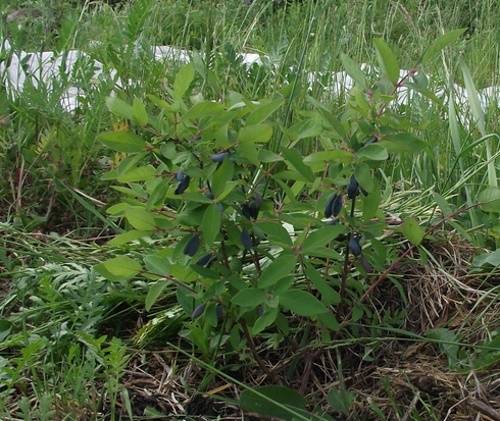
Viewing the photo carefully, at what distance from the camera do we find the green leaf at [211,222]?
1.41 m

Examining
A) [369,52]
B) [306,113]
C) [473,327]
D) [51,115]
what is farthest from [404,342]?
[369,52]

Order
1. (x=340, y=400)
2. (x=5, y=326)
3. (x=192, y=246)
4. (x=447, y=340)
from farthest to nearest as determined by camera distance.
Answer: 1. (x=5, y=326)
2. (x=447, y=340)
3. (x=340, y=400)
4. (x=192, y=246)

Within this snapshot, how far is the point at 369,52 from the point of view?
324cm

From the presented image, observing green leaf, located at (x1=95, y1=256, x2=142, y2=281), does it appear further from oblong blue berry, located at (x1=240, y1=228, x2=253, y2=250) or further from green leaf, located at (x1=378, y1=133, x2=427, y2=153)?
green leaf, located at (x1=378, y1=133, x2=427, y2=153)

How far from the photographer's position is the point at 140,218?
1.52 meters

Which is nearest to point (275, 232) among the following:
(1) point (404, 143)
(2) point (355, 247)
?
(2) point (355, 247)

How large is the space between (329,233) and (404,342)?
412 millimetres

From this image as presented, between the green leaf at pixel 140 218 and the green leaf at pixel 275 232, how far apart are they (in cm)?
18

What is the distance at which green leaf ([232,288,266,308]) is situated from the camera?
146 cm

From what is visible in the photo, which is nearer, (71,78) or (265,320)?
(265,320)

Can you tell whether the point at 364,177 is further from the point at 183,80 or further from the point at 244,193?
the point at 183,80

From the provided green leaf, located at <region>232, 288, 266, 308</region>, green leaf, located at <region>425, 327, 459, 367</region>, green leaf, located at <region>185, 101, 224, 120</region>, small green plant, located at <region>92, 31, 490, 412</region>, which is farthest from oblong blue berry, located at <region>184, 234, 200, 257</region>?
green leaf, located at <region>425, 327, 459, 367</region>

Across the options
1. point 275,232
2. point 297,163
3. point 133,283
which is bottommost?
point 133,283

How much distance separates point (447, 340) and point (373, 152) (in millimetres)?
474
